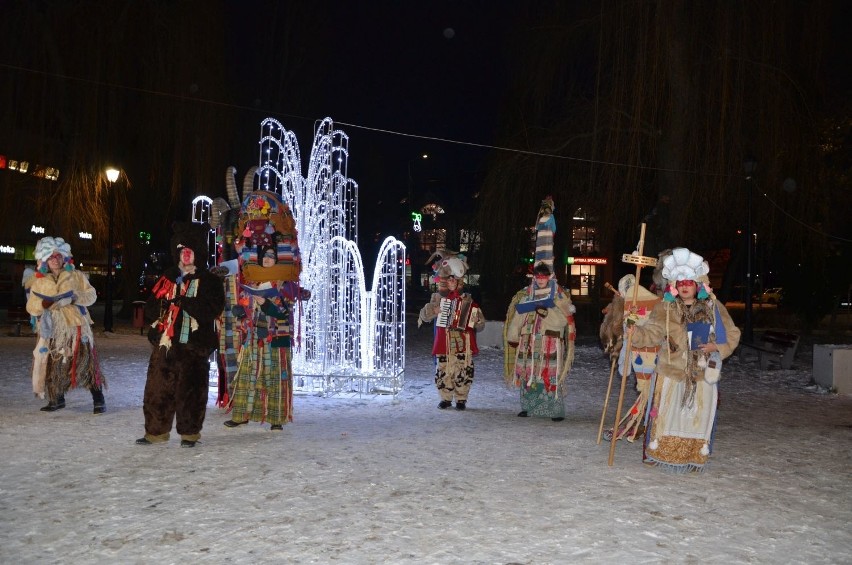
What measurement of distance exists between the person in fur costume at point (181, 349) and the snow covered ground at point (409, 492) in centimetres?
24

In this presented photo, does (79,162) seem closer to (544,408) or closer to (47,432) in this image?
(47,432)

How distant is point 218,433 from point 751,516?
14.3 feet

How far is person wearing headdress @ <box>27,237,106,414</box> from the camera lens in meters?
7.43

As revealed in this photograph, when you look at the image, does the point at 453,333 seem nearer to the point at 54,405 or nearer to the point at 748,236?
the point at 54,405

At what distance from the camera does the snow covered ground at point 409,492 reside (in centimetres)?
397

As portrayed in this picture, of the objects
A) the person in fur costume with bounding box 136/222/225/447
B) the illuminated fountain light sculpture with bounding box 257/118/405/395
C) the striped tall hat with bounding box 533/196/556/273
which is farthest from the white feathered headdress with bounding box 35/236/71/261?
the striped tall hat with bounding box 533/196/556/273

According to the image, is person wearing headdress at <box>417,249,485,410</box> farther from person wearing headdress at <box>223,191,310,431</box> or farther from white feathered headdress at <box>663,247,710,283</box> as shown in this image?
white feathered headdress at <box>663,247,710,283</box>

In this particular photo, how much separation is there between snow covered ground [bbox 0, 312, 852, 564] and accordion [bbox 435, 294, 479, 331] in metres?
0.98

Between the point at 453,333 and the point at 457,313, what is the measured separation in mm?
237

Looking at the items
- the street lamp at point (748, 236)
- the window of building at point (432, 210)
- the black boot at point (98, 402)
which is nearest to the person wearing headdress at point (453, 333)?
the black boot at point (98, 402)

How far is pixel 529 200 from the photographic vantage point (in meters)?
15.1

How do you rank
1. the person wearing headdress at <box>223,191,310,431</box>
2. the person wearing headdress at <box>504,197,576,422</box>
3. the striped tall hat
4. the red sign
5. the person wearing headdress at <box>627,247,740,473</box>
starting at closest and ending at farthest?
the person wearing headdress at <box>627,247,740,473</box> < the person wearing headdress at <box>223,191,310,431</box> < the person wearing headdress at <box>504,197,576,422</box> < the striped tall hat < the red sign

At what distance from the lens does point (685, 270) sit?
573 cm

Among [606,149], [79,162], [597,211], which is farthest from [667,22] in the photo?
[79,162]
